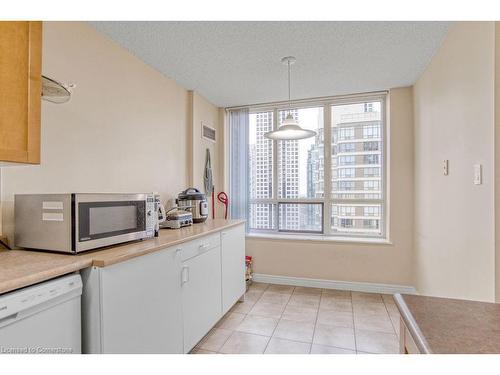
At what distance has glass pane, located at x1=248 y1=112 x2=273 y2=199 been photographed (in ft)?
12.3

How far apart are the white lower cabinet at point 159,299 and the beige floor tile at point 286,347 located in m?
0.50

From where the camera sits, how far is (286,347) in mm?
2014

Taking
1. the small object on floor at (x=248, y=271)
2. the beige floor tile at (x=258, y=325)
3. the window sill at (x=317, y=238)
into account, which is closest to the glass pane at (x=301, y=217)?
the window sill at (x=317, y=238)

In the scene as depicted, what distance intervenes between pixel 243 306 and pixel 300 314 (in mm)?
594

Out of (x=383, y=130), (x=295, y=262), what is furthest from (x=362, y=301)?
(x=383, y=130)

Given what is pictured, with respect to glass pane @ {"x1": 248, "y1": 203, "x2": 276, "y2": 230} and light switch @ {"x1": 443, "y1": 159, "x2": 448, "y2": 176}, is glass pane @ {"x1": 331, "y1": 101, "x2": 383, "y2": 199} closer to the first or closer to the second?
glass pane @ {"x1": 248, "y1": 203, "x2": 276, "y2": 230}

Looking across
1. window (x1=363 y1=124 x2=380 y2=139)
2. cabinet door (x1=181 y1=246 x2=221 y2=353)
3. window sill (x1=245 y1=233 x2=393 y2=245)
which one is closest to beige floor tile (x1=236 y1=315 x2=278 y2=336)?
cabinet door (x1=181 y1=246 x2=221 y2=353)

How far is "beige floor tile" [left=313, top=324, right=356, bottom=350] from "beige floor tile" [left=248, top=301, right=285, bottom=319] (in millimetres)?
422

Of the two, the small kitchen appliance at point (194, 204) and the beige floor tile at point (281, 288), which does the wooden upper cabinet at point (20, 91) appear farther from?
the beige floor tile at point (281, 288)

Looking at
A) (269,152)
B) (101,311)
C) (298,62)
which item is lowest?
(101,311)

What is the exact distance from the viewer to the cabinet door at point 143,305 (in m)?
1.25

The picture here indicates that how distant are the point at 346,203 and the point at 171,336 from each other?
2613 millimetres
